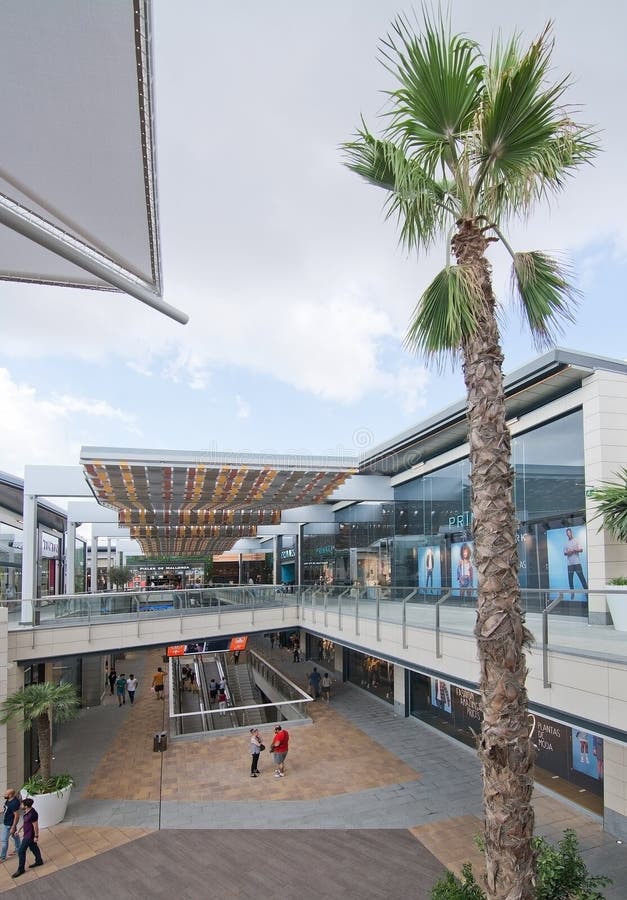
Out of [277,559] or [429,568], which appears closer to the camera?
[429,568]

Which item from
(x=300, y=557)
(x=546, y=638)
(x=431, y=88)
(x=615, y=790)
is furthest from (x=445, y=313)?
(x=300, y=557)

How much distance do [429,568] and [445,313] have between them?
16.4 m

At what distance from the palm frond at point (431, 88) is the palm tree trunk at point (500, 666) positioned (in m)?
2.05

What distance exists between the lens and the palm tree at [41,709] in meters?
11.9

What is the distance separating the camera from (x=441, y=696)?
16047mm

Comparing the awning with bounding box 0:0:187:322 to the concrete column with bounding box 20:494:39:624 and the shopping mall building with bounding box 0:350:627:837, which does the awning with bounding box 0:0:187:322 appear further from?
the concrete column with bounding box 20:494:39:624

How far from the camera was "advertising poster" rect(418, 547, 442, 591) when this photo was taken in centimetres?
1961

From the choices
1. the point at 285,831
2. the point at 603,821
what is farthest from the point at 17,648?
the point at 603,821

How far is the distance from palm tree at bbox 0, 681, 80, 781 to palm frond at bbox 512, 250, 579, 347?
1222cm

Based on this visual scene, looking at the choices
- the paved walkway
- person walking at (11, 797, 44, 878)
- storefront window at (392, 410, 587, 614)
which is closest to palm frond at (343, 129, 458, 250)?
storefront window at (392, 410, 587, 614)

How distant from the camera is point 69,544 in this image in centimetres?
3238

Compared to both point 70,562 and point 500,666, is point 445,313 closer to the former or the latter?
point 500,666

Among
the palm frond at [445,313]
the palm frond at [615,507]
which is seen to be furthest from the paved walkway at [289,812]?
the palm frond at [445,313]

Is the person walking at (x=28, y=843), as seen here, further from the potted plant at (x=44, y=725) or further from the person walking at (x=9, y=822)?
the potted plant at (x=44, y=725)
